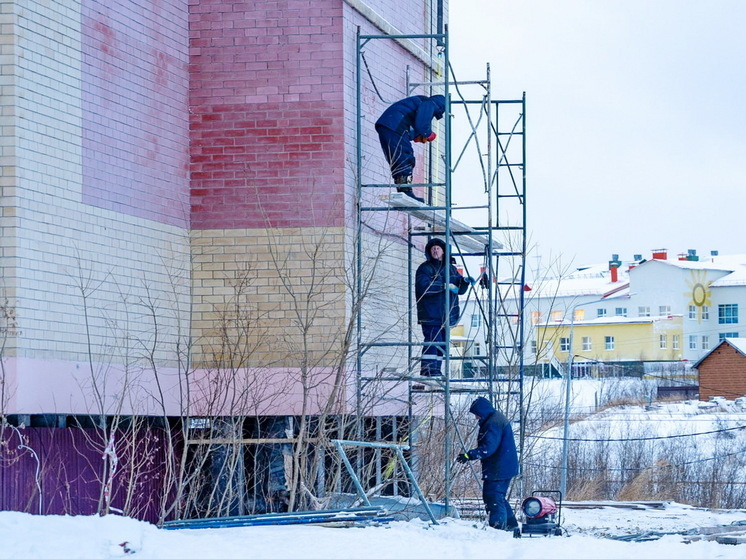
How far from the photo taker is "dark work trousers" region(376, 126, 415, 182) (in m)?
13.3

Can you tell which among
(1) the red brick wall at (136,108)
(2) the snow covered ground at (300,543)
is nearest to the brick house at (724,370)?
(2) the snow covered ground at (300,543)

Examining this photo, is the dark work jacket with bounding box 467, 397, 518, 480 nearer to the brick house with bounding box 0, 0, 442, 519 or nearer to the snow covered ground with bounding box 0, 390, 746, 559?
the snow covered ground with bounding box 0, 390, 746, 559

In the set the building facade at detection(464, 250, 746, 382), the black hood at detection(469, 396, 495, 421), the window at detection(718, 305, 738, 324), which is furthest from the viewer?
the window at detection(718, 305, 738, 324)

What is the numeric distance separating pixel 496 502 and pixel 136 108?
5.60 m

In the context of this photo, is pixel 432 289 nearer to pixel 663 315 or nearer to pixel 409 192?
pixel 409 192

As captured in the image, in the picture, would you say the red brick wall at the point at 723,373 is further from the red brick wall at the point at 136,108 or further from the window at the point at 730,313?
the red brick wall at the point at 136,108

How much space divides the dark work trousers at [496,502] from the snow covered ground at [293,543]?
4.30 feet

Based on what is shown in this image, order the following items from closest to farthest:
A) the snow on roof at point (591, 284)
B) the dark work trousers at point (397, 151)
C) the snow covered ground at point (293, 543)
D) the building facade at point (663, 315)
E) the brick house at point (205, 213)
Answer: the snow covered ground at point (293, 543), the brick house at point (205, 213), the dark work trousers at point (397, 151), the building facade at point (663, 315), the snow on roof at point (591, 284)

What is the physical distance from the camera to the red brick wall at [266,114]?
13117 millimetres

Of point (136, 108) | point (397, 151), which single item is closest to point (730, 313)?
point (397, 151)

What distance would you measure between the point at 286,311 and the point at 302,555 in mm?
4820

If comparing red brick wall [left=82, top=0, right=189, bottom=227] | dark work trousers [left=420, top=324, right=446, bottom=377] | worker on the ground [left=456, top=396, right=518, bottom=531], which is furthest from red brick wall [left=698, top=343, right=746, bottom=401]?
red brick wall [left=82, top=0, right=189, bottom=227]

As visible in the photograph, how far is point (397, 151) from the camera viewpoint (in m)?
13.4

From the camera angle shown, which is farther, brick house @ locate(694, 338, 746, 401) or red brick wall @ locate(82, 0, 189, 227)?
brick house @ locate(694, 338, 746, 401)
